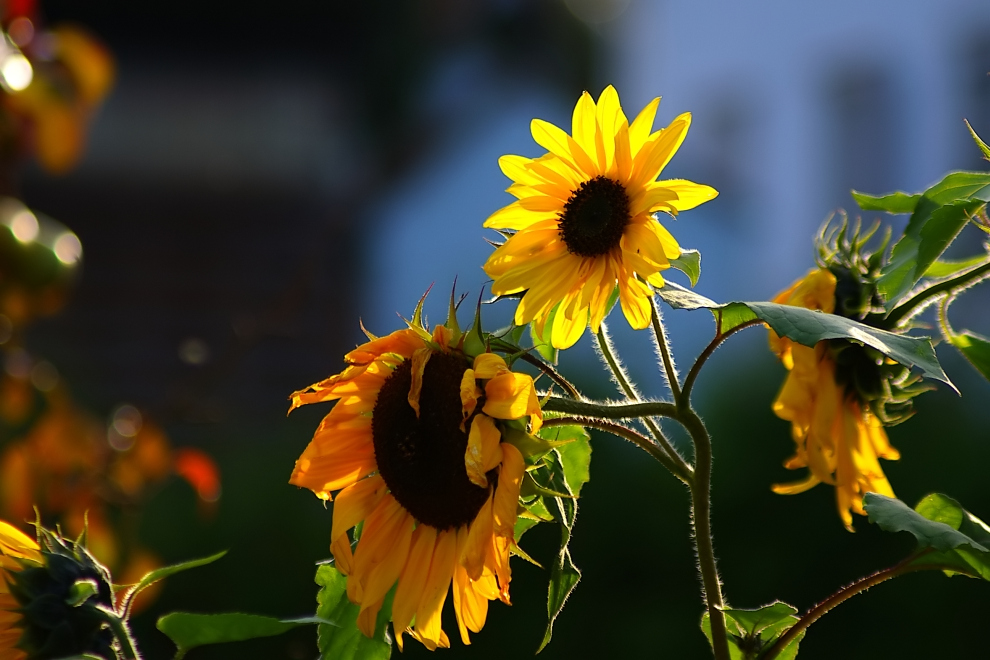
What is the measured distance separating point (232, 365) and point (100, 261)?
4474mm

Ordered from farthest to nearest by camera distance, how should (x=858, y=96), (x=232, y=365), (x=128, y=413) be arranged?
(x=858, y=96) → (x=128, y=413) → (x=232, y=365)

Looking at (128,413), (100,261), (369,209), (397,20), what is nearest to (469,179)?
(369,209)

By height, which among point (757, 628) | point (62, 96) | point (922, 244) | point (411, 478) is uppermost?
point (62, 96)

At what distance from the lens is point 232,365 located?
1.58 m

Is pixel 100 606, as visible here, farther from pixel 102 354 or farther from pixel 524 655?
pixel 102 354

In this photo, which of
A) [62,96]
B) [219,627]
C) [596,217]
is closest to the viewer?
[219,627]

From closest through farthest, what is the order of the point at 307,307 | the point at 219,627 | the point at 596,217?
the point at 219,627
the point at 596,217
the point at 307,307

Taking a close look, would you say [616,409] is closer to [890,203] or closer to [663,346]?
[663,346]

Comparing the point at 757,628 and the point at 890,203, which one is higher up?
the point at 890,203

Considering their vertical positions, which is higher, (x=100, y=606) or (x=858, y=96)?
(x=858, y=96)

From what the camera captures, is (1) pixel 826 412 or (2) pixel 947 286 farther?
(1) pixel 826 412

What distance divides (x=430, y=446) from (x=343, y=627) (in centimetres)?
14

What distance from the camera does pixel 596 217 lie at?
0.71m

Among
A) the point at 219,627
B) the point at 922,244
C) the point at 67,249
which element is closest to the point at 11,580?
the point at 219,627
